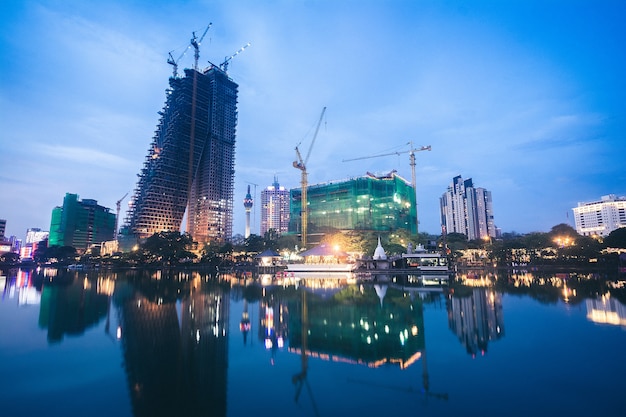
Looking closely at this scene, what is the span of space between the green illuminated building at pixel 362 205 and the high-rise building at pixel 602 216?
9663 cm

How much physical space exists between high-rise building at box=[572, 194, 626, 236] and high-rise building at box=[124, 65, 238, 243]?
551ft

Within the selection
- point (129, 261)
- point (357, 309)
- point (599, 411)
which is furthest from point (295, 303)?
point (129, 261)

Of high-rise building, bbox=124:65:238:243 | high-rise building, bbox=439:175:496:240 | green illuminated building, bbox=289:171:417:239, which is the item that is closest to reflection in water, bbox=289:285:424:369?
green illuminated building, bbox=289:171:417:239

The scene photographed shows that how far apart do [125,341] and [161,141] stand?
13857 centimetres

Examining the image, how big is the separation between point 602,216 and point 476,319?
187 meters

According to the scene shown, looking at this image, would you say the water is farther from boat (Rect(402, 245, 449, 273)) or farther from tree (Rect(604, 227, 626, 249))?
tree (Rect(604, 227, 626, 249))

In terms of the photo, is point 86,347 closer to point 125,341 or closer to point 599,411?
point 125,341

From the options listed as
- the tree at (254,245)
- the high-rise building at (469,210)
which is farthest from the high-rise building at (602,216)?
the tree at (254,245)

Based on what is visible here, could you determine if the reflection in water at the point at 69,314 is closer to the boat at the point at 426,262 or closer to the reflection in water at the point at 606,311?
the reflection in water at the point at 606,311

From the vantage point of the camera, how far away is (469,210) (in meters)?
159

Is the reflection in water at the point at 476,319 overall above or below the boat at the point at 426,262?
below

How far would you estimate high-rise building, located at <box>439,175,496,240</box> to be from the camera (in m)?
155

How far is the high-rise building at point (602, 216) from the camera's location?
476ft

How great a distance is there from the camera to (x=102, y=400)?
827 cm
